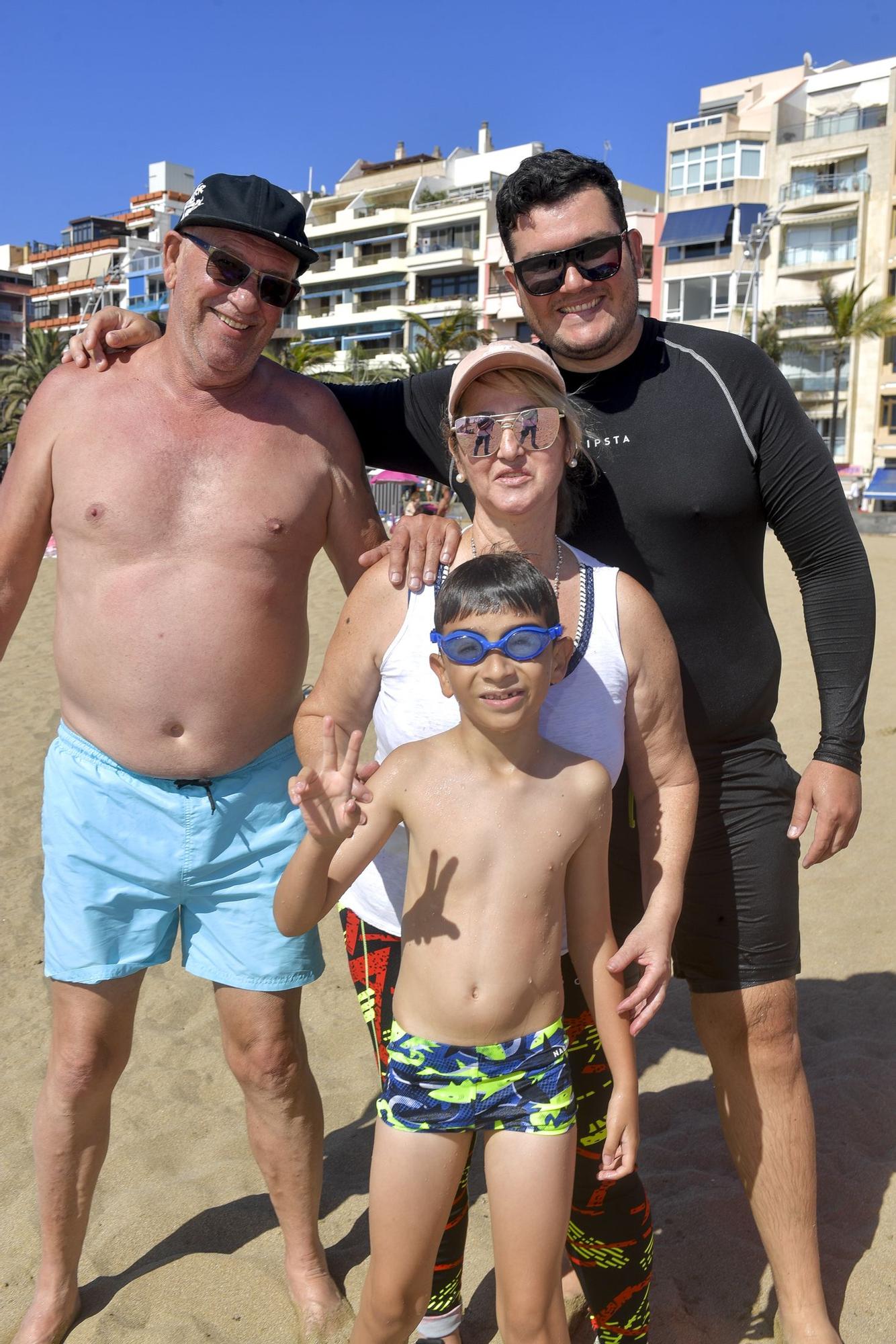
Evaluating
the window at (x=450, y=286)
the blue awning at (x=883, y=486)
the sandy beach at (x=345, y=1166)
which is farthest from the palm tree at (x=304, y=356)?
the sandy beach at (x=345, y=1166)

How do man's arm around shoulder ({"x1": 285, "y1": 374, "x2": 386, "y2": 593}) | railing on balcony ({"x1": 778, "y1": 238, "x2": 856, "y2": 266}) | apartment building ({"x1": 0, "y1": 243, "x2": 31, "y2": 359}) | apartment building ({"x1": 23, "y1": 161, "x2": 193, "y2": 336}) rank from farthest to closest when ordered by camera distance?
apartment building ({"x1": 0, "y1": 243, "x2": 31, "y2": 359})
apartment building ({"x1": 23, "y1": 161, "x2": 193, "y2": 336})
railing on balcony ({"x1": 778, "y1": 238, "x2": 856, "y2": 266})
man's arm around shoulder ({"x1": 285, "y1": 374, "x2": 386, "y2": 593})

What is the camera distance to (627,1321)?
110 inches

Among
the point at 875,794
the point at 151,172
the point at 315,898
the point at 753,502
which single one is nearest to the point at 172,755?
the point at 315,898

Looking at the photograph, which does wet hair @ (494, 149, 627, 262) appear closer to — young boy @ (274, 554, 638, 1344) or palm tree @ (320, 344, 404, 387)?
young boy @ (274, 554, 638, 1344)

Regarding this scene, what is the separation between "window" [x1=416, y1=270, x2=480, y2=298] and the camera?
206 feet

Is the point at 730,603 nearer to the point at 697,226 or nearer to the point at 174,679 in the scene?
the point at 174,679

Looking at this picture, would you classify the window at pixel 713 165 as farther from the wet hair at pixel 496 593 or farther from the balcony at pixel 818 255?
the wet hair at pixel 496 593

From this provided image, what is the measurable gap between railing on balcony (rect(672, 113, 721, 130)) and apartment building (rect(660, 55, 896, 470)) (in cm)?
7

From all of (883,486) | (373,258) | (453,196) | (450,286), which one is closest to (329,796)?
(883,486)

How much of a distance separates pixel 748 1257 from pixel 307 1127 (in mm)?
1438

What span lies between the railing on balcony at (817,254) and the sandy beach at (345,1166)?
2114 inches

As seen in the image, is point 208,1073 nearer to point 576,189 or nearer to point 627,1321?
point 627,1321

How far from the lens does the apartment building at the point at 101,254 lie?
262 feet

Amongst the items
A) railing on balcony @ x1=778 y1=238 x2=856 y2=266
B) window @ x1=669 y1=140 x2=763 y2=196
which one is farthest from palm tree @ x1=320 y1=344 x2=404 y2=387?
railing on balcony @ x1=778 y1=238 x2=856 y2=266
